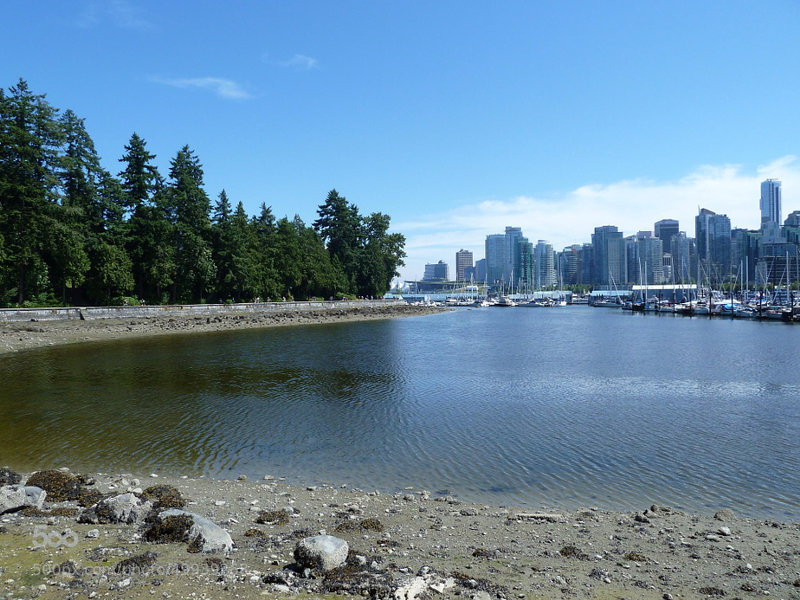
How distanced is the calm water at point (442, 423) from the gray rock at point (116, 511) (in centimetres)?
492

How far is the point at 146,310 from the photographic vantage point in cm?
6775

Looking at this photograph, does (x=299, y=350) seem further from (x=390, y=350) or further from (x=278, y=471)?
(x=278, y=471)

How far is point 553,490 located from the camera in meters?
14.3

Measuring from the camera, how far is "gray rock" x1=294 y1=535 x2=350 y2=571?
8188mm

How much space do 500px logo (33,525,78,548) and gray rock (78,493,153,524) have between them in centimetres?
67

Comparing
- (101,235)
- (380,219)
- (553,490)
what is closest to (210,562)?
(553,490)

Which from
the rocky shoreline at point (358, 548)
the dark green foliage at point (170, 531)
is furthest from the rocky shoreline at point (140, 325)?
the dark green foliage at point (170, 531)

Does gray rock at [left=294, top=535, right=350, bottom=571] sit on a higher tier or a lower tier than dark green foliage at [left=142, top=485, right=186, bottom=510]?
Result: higher

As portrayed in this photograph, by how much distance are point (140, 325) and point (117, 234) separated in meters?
16.1

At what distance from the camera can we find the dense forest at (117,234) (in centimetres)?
5666

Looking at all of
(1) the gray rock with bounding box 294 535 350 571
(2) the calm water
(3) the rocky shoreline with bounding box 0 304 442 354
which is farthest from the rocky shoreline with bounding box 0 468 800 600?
(3) the rocky shoreline with bounding box 0 304 442 354

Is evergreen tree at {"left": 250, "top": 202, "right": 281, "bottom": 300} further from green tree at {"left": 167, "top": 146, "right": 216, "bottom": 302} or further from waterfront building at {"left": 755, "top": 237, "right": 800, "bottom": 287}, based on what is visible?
waterfront building at {"left": 755, "top": 237, "right": 800, "bottom": 287}

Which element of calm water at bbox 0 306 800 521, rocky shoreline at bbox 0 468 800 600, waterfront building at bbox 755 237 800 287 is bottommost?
calm water at bbox 0 306 800 521

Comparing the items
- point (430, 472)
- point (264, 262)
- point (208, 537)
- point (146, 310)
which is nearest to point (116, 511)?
point (208, 537)
